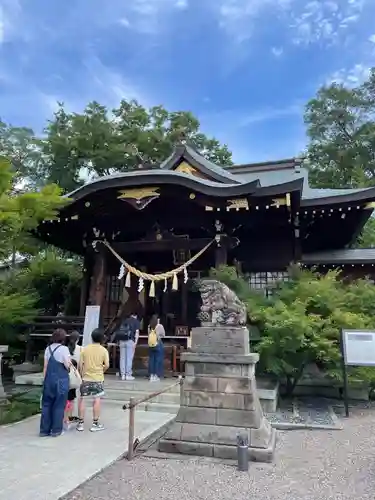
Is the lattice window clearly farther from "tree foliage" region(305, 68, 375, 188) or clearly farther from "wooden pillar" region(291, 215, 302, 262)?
"tree foliage" region(305, 68, 375, 188)

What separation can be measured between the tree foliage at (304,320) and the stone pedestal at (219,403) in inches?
102

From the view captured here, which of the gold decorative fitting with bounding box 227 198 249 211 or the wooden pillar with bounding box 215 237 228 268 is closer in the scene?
the gold decorative fitting with bounding box 227 198 249 211

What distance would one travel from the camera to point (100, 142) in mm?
20797

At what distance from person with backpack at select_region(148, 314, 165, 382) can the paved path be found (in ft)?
7.24

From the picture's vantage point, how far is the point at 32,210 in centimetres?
754

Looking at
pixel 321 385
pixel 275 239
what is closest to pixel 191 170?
pixel 275 239

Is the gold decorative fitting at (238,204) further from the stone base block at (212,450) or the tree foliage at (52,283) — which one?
the tree foliage at (52,283)

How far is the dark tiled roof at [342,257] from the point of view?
1045 cm

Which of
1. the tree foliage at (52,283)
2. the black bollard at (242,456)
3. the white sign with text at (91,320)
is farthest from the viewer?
the tree foliage at (52,283)

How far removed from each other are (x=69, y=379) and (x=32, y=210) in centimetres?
352

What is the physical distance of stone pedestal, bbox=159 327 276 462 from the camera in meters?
4.60

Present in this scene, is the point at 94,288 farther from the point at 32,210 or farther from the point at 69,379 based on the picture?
the point at 69,379

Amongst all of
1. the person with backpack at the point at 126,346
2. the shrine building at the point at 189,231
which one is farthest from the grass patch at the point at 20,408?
the shrine building at the point at 189,231

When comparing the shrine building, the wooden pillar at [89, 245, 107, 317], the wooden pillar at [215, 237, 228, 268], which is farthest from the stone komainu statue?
the wooden pillar at [89, 245, 107, 317]
